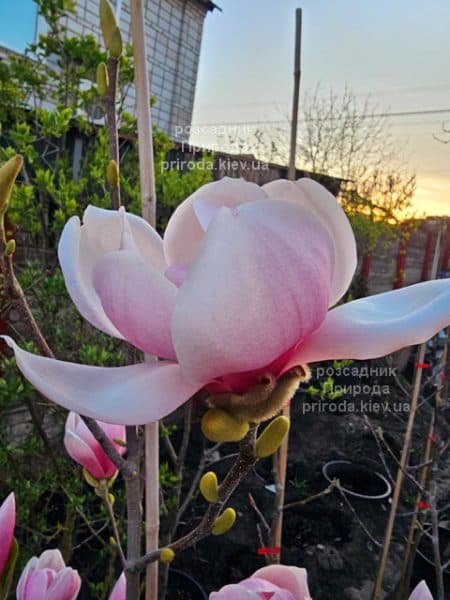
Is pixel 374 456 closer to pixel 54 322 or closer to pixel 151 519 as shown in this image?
pixel 54 322

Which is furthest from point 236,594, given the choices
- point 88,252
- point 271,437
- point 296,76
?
point 296,76

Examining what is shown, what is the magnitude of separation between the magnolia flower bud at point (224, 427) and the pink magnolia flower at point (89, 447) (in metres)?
0.24

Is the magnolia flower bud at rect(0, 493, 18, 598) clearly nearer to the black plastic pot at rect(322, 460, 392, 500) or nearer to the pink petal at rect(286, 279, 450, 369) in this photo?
the pink petal at rect(286, 279, 450, 369)

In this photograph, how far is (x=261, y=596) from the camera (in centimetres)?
35

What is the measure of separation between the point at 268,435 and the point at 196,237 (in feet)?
0.38

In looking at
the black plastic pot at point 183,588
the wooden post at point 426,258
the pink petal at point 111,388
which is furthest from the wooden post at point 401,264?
the pink petal at point 111,388

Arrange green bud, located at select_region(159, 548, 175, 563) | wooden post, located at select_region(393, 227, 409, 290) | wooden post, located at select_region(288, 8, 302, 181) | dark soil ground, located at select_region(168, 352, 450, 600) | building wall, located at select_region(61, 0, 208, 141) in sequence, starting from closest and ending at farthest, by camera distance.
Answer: green bud, located at select_region(159, 548, 175, 563) → wooden post, located at select_region(288, 8, 302, 181) → dark soil ground, located at select_region(168, 352, 450, 600) → building wall, located at select_region(61, 0, 208, 141) → wooden post, located at select_region(393, 227, 409, 290)

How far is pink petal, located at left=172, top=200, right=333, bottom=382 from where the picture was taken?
0.22 meters

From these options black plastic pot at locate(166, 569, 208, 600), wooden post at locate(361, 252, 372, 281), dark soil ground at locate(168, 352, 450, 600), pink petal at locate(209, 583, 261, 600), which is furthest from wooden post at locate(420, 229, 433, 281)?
pink petal at locate(209, 583, 261, 600)

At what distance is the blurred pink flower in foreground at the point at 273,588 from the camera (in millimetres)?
350

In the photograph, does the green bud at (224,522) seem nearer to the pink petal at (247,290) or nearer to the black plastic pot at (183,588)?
the pink petal at (247,290)

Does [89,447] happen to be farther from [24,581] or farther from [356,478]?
[356,478]

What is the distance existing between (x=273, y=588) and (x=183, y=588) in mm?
1461

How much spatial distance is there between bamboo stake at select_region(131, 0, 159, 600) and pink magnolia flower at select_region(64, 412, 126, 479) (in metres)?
0.10
